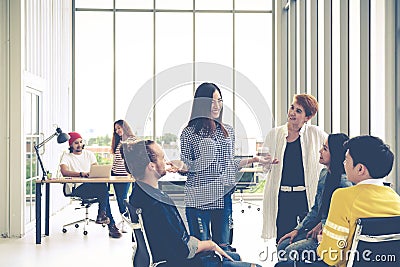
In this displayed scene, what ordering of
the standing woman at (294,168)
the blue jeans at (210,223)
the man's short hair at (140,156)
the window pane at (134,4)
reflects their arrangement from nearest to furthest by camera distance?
the man's short hair at (140,156) → the blue jeans at (210,223) → the standing woman at (294,168) → the window pane at (134,4)

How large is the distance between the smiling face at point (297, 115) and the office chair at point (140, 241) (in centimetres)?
156

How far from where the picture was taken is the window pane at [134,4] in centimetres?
1100

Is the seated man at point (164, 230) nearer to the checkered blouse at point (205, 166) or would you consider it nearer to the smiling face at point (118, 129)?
the checkered blouse at point (205, 166)

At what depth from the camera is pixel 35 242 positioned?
6.73 metres

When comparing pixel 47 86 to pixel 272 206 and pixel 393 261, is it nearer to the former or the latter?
pixel 272 206

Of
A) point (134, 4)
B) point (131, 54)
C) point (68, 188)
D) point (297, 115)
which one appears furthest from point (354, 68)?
point (134, 4)

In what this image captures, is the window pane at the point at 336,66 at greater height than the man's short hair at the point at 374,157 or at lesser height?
greater

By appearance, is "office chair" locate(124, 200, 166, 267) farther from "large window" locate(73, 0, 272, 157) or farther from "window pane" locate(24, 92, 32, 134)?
"large window" locate(73, 0, 272, 157)

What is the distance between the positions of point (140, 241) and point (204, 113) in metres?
1.12

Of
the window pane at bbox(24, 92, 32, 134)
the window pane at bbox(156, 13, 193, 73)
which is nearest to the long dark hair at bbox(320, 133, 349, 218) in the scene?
the window pane at bbox(24, 92, 32, 134)

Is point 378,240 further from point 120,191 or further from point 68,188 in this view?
point 68,188

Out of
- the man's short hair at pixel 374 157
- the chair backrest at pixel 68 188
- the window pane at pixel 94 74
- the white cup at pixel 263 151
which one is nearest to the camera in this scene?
the man's short hair at pixel 374 157

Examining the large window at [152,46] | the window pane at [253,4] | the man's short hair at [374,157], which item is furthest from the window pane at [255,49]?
the man's short hair at [374,157]

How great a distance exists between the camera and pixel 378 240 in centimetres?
251
